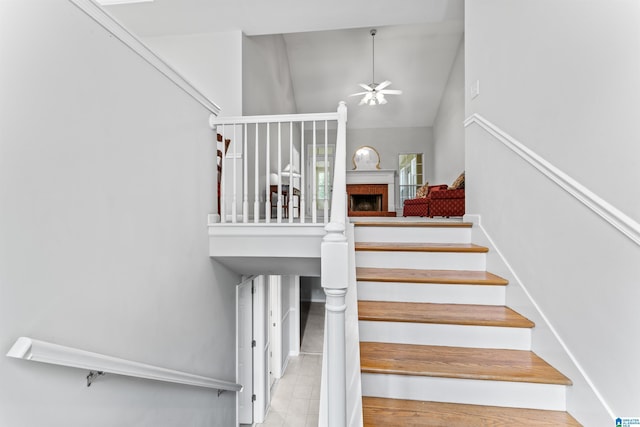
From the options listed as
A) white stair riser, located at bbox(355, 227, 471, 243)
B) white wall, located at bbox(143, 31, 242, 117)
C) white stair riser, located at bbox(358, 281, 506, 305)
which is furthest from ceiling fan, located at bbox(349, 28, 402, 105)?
white stair riser, located at bbox(358, 281, 506, 305)

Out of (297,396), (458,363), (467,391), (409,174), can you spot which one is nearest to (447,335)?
(458,363)

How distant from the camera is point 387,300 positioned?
5.99ft

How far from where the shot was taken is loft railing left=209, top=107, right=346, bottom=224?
229 centimetres

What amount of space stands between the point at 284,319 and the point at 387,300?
361 centimetres

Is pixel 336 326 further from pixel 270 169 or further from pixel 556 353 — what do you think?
pixel 270 169

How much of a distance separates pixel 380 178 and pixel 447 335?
5918 mm

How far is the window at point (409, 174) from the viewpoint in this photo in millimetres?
7469

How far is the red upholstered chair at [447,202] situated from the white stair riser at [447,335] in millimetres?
2613

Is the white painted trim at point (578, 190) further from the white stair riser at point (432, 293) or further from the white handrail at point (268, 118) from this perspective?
the white handrail at point (268, 118)

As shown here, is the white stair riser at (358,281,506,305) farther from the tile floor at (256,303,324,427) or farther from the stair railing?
the tile floor at (256,303,324,427)

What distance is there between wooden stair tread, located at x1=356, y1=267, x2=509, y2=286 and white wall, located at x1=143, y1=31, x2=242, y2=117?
9.32 feet

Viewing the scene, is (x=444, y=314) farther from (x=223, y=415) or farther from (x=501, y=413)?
(x=223, y=415)

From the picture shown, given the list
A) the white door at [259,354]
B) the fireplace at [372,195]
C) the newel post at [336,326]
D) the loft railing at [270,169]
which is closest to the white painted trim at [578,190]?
the newel post at [336,326]

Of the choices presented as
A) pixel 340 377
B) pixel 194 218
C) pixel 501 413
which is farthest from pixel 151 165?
pixel 501 413
